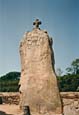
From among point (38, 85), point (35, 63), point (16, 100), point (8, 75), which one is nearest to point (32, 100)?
point (38, 85)

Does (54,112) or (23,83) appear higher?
(23,83)

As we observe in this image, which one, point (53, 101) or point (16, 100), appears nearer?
point (53, 101)

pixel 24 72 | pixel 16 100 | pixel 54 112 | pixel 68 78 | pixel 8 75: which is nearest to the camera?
pixel 54 112

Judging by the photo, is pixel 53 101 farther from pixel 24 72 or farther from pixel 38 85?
pixel 24 72

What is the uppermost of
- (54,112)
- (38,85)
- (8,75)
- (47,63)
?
(8,75)

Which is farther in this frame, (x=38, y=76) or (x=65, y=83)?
(x=65, y=83)

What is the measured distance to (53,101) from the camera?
13.6 meters

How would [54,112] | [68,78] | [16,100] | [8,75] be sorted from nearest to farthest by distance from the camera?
[54,112], [16,100], [68,78], [8,75]

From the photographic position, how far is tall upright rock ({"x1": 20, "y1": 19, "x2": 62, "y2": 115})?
13.6 metres

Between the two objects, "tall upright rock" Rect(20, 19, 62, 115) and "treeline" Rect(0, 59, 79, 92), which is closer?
"tall upright rock" Rect(20, 19, 62, 115)

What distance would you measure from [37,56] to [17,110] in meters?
2.36

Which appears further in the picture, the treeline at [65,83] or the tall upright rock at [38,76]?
the treeline at [65,83]

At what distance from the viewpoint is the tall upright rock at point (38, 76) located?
1358 centimetres

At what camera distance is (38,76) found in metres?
13.9
